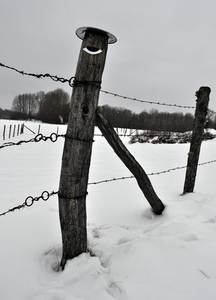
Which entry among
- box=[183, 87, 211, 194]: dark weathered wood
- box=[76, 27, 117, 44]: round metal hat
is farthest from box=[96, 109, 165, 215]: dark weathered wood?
box=[183, 87, 211, 194]: dark weathered wood

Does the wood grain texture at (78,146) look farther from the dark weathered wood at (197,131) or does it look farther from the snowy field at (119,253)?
the dark weathered wood at (197,131)

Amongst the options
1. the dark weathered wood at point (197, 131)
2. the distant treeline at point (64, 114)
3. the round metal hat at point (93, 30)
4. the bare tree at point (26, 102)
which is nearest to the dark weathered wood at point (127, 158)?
the round metal hat at point (93, 30)

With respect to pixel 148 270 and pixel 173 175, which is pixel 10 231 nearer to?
pixel 148 270

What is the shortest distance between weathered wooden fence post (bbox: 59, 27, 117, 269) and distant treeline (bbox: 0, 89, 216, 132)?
83.9ft

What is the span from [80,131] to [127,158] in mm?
771

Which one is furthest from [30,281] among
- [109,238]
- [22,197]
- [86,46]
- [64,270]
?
[22,197]

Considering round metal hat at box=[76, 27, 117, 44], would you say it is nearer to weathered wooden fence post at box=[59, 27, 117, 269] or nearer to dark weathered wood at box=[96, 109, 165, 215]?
weathered wooden fence post at box=[59, 27, 117, 269]

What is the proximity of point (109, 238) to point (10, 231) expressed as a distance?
1.15 metres

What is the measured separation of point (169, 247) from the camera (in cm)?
240

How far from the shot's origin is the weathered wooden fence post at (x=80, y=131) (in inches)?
88.7

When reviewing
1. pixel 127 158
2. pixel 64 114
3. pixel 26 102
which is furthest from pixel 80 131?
pixel 26 102

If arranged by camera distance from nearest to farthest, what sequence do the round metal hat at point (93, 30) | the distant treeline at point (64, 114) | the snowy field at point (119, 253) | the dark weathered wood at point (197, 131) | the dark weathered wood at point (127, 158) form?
the snowy field at point (119, 253)
the round metal hat at point (93, 30)
the dark weathered wood at point (127, 158)
the dark weathered wood at point (197, 131)
the distant treeline at point (64, 114)

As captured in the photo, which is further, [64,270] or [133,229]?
[133,229]

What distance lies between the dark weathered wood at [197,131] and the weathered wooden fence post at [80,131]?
2062 mm
